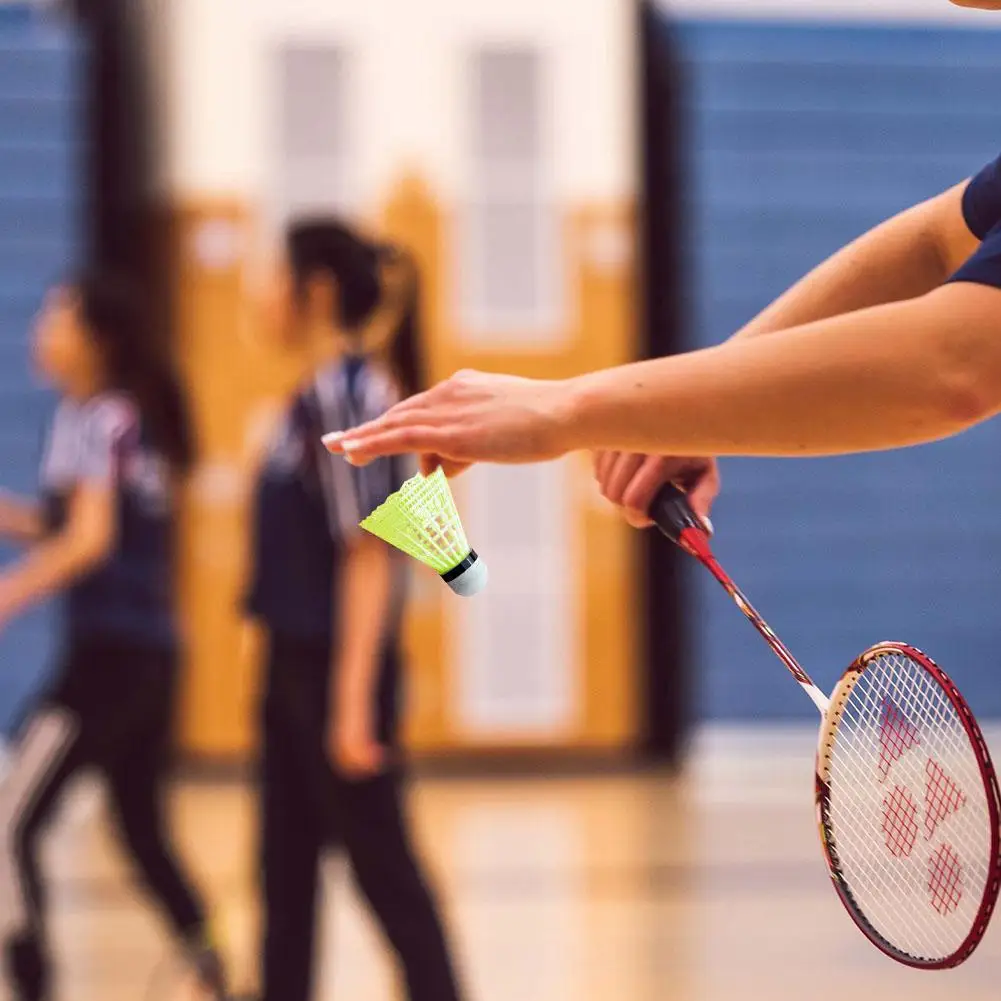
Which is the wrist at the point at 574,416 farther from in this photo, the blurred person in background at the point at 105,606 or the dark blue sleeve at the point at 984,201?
the blurred person in background at the point at 105,606

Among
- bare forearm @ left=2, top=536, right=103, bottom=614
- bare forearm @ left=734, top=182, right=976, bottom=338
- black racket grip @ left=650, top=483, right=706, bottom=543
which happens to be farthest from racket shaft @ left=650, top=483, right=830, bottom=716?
bare forearm @ left=2, top=536, right=103, bottom=614

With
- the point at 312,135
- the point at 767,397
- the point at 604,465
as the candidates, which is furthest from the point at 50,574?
the point at 312,135

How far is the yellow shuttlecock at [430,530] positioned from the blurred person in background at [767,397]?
0.02m

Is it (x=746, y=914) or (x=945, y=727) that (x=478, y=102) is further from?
(x=945, y=727)

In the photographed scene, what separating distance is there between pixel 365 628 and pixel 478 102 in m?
4.81

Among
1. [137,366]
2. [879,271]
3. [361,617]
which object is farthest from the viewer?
[137,366]

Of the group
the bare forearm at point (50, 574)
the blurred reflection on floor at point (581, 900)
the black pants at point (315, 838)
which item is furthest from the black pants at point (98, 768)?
the black pants at point (315, 838)

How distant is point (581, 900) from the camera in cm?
462

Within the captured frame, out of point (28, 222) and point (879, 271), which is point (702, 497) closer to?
point (879, 271)

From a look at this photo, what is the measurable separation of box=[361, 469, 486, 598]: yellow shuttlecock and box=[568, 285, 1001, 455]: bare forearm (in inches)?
5.2

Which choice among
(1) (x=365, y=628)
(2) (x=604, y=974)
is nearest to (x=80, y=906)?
(2) (x=604, y=974)

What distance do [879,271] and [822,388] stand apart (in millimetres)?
386

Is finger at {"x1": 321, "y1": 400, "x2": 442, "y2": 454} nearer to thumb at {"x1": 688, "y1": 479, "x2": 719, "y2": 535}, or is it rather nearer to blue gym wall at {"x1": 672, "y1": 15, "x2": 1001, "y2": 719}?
thumb at {"x1": 688, "y1": 479, "x2": 719, "y2": 535}

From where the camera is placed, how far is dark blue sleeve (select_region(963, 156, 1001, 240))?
4.37 ft
